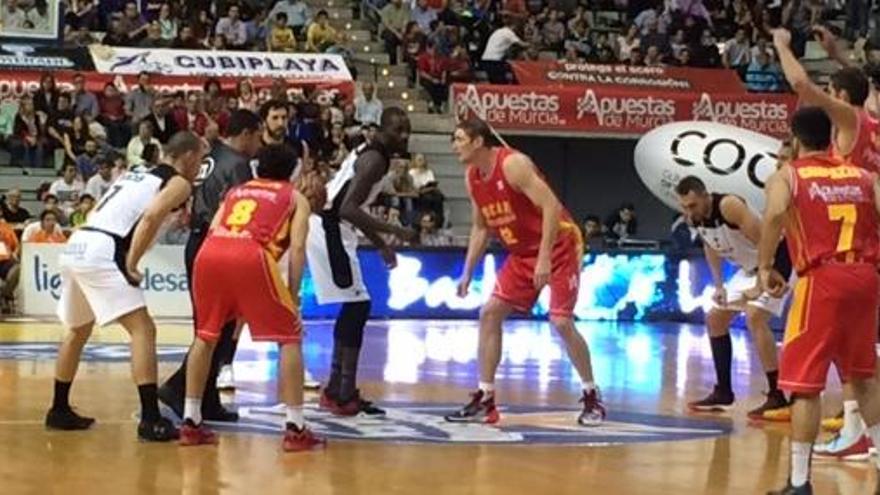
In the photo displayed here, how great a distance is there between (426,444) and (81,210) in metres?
10.8

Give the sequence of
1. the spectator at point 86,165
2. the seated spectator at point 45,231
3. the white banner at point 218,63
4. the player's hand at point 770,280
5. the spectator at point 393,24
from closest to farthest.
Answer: the player's hand at point 770,280, the seated spectator at point 45,231, the spectator at point 86,165, the white banner at point 218,63, the spectator at point 393,24

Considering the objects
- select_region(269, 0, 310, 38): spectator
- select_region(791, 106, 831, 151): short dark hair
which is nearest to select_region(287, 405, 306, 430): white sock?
select_region(791, 106, 831, 151): short dark hair

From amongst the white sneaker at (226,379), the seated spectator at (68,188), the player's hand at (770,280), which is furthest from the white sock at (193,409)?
the seated spectator at (68,188)

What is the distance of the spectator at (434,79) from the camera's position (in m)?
25.2

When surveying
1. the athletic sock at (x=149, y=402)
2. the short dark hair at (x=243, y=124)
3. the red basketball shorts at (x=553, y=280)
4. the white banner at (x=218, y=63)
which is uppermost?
the short dark hair at (x=243, y=124)

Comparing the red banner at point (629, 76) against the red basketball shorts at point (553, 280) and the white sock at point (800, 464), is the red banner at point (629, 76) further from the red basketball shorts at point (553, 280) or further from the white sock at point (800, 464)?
the white sock at point (800, 464)

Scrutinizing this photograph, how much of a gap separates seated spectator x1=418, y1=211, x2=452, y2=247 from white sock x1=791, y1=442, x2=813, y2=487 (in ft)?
38.9

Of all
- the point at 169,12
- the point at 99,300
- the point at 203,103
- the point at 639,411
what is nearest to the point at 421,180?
the point at 203,103

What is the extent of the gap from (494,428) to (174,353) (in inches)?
194

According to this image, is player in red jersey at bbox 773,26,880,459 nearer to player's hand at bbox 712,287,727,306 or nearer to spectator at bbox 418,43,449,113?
player's hand at bbox 712,287,727,306

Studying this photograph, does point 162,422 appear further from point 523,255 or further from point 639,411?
point 639,411

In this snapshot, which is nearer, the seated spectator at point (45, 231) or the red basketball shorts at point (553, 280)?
the red basketball shorts at point (553, 280)

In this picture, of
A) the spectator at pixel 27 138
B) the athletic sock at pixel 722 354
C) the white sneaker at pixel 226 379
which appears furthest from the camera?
the spectator at pixel 27 138

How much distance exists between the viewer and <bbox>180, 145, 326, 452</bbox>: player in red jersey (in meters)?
8.81
